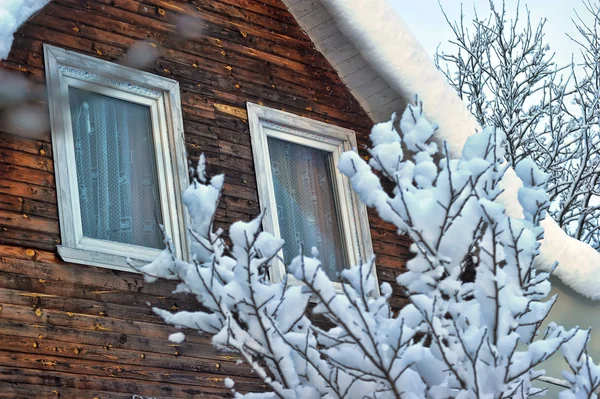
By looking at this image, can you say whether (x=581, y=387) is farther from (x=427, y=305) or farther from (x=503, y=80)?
(x=503, y=80)

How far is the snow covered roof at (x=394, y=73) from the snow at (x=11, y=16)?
8.47 ft

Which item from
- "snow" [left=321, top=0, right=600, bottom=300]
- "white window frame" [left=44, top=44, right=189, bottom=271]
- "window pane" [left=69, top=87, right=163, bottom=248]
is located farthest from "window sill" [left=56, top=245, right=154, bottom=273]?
"snow" [left=321, top=0, right=600, bottom=300]

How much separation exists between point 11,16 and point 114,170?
4.20 ft

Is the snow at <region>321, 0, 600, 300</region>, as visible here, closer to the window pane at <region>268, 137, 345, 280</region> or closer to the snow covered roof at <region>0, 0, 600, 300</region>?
the snow covered roof at <region>0, 0, 600, 300</region>

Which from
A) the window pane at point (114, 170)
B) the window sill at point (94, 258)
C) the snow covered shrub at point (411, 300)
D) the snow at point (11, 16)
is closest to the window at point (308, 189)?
the window pane at point (114, 170)

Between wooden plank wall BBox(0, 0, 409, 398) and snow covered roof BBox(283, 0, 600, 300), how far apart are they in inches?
7.2

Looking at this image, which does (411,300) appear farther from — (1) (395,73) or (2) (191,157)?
(1) (395,73)

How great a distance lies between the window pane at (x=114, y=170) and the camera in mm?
6320

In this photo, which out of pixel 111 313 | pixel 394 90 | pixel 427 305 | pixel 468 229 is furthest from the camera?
pixel 394 90

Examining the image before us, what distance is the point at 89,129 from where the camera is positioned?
6480 millimetres

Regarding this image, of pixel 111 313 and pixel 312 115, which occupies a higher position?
pixel 312 115

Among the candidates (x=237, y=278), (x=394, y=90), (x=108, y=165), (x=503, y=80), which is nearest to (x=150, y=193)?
(x=108, y=165)

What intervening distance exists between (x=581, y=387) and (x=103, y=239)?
10.6 ft

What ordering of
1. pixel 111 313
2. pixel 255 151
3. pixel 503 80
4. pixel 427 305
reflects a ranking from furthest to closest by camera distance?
pixel 503 80
pixel 255 151
pixel 111 313
pixel 427 305
